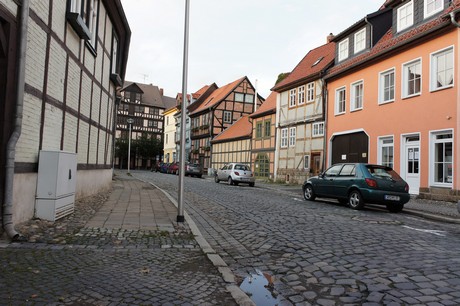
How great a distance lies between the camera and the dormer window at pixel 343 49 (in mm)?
21344

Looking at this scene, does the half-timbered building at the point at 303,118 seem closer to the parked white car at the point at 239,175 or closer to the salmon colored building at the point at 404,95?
the salmon colored building at the point at 404,95

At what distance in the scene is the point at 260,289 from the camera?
4121mm

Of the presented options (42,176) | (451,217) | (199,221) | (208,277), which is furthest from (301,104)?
(208,277)

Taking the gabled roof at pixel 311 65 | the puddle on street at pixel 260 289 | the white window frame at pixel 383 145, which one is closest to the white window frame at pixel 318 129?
the gabled roof at pixel 311 65

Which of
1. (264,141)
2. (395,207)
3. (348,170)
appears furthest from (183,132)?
(264,141)

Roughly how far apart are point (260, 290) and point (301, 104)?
72.6ft

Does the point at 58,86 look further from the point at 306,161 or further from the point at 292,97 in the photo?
the point at 292,97

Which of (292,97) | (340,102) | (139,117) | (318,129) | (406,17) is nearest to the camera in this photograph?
(406,17)

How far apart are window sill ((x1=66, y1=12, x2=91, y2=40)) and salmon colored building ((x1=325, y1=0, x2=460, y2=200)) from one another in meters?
12.1

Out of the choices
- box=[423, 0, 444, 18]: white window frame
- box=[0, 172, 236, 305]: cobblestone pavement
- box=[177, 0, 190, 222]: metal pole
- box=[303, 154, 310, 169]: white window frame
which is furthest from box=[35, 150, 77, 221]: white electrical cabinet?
box=[303, 154, 310, 169]: white window frame

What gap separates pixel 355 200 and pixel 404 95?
693 cm

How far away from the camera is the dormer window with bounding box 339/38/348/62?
2134cm

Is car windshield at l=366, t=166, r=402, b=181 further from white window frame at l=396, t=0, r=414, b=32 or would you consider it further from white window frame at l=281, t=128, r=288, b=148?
white window frame at l=281, t=128, r=288, b=148

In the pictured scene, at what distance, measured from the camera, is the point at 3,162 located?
588 centimetres
